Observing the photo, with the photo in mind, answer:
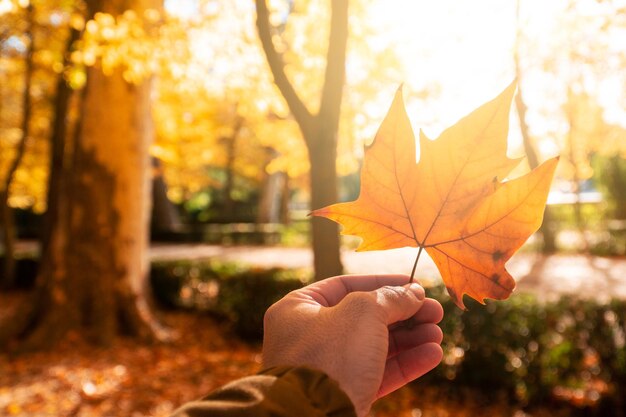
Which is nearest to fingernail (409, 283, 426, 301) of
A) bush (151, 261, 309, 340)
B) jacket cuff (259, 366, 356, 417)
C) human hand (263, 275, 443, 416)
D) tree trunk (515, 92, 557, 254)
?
human hand (263, 275, 443, 416)

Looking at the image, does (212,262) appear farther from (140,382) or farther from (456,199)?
(456,199)

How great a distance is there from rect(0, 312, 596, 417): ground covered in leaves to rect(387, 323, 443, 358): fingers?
4.09 metres

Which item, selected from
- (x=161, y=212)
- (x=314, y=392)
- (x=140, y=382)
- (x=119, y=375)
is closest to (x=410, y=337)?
(x=314, y=392)

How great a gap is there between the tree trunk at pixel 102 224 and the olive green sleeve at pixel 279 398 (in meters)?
6.68

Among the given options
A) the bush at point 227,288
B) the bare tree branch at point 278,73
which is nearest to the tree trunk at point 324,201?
the bare tree branch at point 278,73

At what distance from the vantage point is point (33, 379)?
19.2 feet

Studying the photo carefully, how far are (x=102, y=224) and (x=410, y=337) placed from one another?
263 inches

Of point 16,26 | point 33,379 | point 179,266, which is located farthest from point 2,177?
point 33,379

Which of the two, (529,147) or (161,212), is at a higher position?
(529,147)

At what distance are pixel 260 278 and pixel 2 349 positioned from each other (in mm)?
3457

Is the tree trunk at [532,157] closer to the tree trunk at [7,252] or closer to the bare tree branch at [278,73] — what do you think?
the bare tree branch at [278,73]

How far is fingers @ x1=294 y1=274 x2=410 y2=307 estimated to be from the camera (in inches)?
44.1

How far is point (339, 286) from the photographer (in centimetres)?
115

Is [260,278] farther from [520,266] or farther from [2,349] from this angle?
[520,266]
